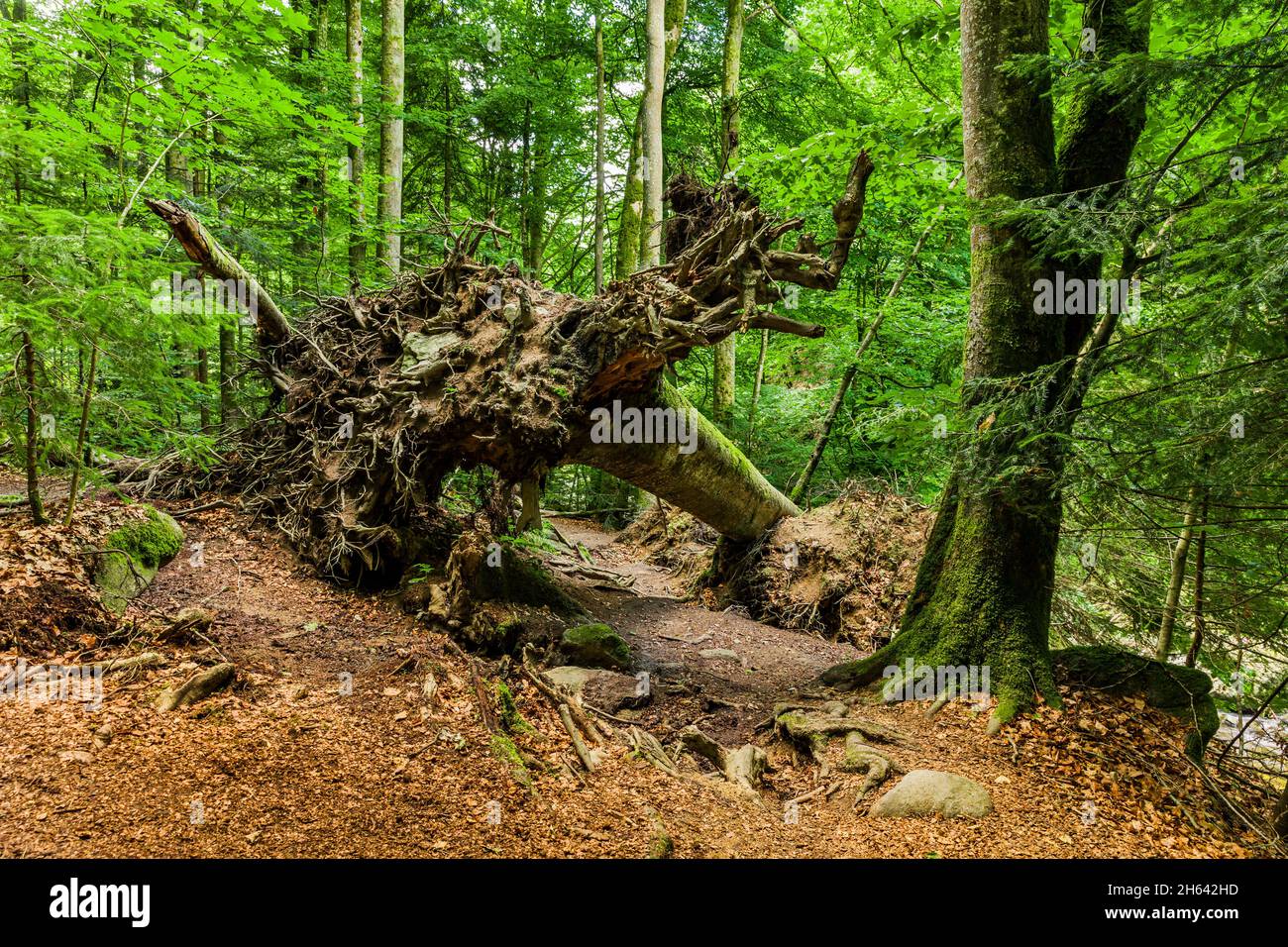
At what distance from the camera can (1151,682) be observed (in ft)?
14.2

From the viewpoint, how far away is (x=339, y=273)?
34.3ft

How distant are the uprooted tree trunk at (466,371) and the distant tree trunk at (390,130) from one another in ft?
11.8

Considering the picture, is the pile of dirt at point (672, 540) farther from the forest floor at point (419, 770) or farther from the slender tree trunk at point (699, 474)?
the forest floor at point (419, 770)

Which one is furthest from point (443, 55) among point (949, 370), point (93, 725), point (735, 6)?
→ point (93, 725)

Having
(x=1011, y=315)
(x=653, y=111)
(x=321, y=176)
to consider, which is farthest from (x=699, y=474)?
(x=321, y=176)

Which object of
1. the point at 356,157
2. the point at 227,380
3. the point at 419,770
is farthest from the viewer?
the point at 356,157

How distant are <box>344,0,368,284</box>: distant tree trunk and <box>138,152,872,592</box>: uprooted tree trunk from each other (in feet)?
11.6

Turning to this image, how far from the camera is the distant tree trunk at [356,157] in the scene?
31.4ft

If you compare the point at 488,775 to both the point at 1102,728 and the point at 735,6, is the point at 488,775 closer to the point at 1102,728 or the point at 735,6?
the point at 1102,728

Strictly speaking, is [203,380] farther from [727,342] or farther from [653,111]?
[727,342]

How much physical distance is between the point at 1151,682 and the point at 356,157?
1358cm

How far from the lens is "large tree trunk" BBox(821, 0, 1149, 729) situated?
4391mm

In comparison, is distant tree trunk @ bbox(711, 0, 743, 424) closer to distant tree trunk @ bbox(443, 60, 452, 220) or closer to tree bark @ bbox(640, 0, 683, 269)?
tree bark @ bbox(640, 0, 683, 269)

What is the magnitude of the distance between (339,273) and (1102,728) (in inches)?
462
